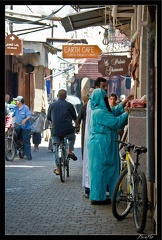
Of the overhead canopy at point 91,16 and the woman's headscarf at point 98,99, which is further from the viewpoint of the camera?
the overhead canopy at point 91,16

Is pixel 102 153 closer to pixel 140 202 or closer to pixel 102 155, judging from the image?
pixel 102 155

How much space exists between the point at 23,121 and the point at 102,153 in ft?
25.1

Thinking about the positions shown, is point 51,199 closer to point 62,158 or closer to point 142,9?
point 62,158

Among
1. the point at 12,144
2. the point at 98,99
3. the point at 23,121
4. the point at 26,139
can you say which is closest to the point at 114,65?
the point at 23,121

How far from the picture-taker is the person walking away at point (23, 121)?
16781mm

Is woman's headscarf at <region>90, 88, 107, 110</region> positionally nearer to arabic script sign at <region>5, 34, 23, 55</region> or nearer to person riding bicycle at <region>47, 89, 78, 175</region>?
person riding bicycle at <region>47, 89, 78, 175</region>

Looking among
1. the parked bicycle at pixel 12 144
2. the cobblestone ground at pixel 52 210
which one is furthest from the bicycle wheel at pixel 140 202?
the parked bicycle at pixel 12 144

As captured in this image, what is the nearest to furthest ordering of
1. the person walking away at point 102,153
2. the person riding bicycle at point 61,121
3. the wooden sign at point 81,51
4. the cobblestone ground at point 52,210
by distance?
the cobblestone ground at point 52,210 → the person walking away at point 102,153 → the person riding bicycle at point 61,121 → the wooden sign at point 81,51

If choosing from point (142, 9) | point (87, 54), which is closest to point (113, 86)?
point (87, 54)

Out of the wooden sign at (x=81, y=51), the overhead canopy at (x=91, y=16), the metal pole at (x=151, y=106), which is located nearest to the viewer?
the metal pole at (x=151, y=106)

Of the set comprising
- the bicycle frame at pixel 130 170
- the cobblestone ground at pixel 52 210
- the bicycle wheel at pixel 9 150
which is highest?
the bicycle frame at pixel 130 170

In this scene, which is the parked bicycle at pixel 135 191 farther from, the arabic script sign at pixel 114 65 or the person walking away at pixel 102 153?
the arabic script sign at pixel 114 65

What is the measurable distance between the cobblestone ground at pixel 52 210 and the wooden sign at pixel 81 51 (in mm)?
5496

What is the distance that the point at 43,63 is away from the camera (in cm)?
2428
